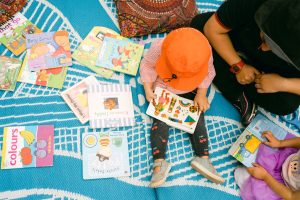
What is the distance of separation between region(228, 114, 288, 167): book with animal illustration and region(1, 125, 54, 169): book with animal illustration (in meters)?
0.82

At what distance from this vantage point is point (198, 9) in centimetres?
182

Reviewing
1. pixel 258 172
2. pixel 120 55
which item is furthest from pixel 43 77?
pixel 258 172

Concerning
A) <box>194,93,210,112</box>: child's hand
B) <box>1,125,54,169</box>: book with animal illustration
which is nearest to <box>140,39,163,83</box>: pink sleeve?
<box>194,93,210,112</box>: child's hand

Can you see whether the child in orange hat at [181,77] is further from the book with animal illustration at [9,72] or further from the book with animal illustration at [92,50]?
the book with animal illustration at [9,72]

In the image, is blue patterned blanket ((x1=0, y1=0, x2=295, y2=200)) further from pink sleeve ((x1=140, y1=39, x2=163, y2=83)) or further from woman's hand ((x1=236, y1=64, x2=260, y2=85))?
woman's hand ((x1=236, y1=64, x2=260, y2=85))

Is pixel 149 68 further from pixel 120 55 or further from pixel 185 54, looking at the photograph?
pixel 185 54

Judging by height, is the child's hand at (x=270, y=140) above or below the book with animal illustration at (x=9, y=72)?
below

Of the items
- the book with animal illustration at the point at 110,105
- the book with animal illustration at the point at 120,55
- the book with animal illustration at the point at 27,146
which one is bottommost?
the book with animal illustration at the point at 27,146

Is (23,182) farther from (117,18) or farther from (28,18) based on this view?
(117,18)

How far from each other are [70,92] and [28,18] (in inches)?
18.1

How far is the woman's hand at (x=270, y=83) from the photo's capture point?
1.38 meters

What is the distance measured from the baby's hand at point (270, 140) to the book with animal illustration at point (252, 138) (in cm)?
2

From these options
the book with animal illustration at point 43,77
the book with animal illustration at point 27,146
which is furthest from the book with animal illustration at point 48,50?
the book with animal illustration at point 27,146

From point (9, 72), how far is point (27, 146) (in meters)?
0.36
